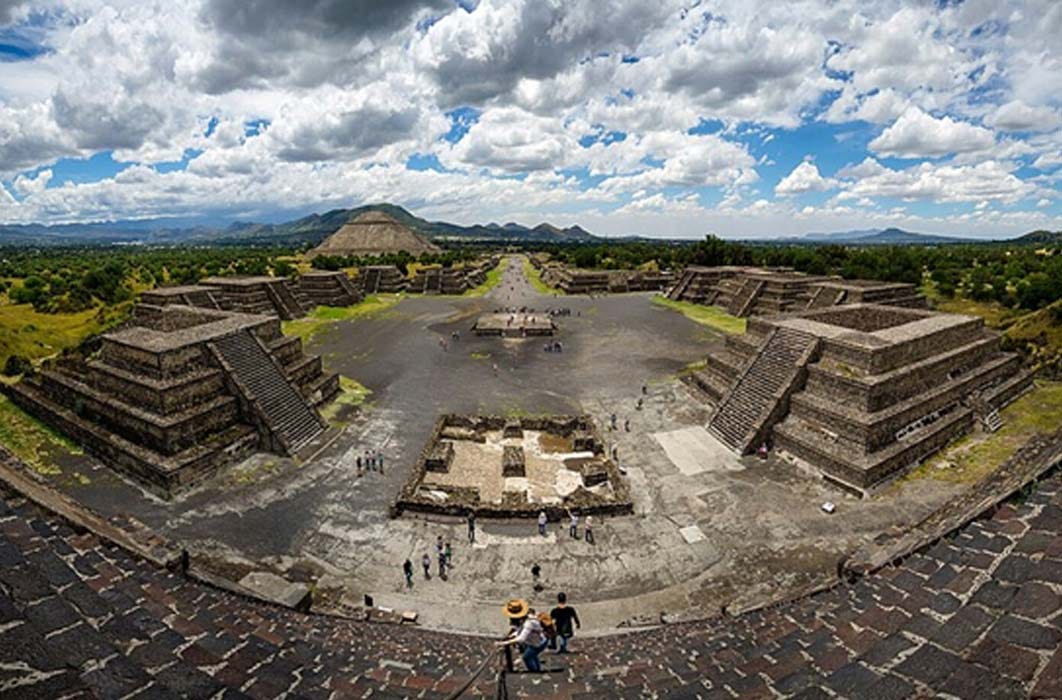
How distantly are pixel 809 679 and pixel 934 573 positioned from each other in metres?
2.83

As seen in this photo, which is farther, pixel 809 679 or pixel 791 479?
pixel 791 479

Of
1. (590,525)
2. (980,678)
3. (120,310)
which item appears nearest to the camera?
(980,678)

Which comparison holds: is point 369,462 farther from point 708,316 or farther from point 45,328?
point 708,316

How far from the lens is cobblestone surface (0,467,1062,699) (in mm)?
4758

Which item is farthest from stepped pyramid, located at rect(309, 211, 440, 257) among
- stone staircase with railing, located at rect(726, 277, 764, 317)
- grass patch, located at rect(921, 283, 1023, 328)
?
grass patch, located at rect(921, 283, 1023, 328)

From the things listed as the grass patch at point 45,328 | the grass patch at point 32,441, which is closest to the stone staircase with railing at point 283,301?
the grass patch at point 45,328

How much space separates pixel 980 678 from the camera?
462 centimetres

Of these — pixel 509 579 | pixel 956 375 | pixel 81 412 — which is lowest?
pixel 509 579

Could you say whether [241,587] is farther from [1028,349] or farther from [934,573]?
[1028,349]

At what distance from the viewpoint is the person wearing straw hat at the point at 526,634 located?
685 centimetres

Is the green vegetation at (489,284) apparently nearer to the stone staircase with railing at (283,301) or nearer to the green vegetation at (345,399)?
the stone staircase with railing at (283,301)

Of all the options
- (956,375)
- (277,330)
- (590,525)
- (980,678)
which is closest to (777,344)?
(956,375)

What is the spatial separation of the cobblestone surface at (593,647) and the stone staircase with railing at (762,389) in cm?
1027

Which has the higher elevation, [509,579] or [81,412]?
[81,412]
